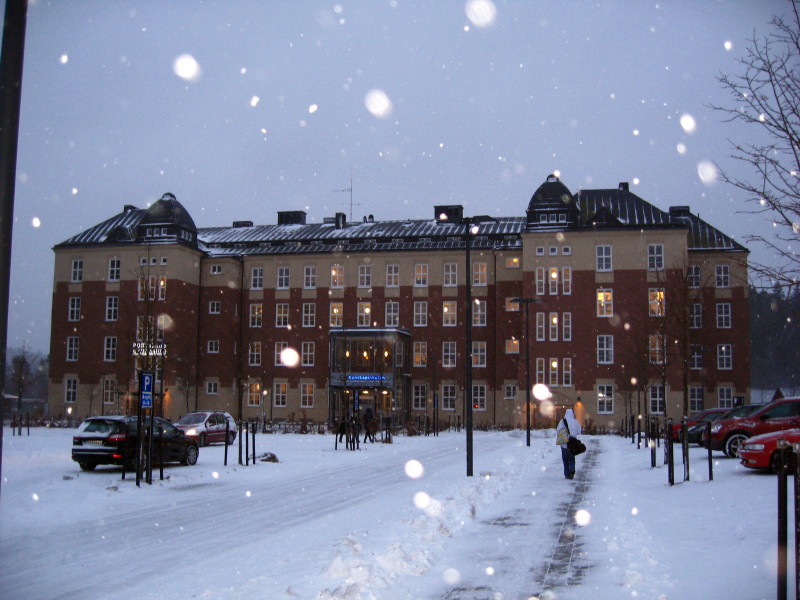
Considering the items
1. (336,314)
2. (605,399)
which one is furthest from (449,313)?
(605,399)

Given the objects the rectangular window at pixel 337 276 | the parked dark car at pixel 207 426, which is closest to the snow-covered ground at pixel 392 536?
the parked dark car at pixel 207 426

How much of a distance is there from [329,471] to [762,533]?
14.8 meters

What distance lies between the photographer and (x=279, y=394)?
224ft

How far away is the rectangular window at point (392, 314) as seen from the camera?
221 feet

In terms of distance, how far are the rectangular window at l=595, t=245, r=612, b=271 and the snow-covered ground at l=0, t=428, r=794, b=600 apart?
1613 inches

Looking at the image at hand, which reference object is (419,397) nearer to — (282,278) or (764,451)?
(282,278)

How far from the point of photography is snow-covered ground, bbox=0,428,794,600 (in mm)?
8531

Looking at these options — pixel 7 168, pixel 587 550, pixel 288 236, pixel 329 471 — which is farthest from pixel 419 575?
pixel 288 236

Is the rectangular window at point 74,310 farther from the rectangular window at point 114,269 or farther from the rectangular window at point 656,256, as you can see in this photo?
the rectangular window at point 656,256

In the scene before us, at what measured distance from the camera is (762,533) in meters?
10.7

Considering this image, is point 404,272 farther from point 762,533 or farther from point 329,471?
point 762,533

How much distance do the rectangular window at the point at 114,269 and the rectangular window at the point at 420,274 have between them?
83.1 feet

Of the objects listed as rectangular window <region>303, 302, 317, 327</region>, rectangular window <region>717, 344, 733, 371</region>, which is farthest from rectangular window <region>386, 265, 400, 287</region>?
rectangular window <region>717, 344, 733, 371</region>

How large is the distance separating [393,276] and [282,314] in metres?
10.6
